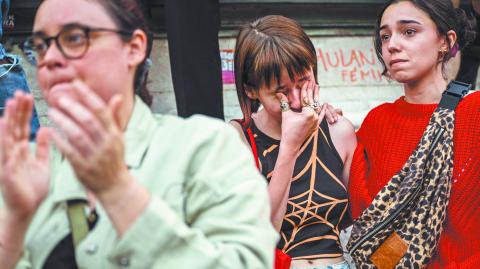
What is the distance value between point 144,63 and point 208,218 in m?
0.49

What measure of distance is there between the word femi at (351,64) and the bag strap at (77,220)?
364cm

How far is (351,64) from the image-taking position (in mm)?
4988

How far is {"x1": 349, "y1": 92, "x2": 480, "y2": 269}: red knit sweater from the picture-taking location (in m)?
2.30

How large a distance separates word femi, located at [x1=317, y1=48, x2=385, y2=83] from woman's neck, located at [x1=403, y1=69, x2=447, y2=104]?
228 centimetres

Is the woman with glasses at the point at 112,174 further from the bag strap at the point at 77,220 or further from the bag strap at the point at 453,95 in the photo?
the bag strap at the point at 453,95

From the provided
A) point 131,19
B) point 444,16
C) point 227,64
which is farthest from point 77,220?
point 227,64

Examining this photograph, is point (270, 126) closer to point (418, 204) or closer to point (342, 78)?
point (418, 204)

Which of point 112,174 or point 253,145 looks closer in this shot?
point 112,174

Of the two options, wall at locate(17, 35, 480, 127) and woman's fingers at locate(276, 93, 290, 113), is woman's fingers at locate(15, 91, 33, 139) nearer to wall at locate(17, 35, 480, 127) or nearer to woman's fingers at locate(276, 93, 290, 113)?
woman's fingers at locate(276, 93, 290, 113)

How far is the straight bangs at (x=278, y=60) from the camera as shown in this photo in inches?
97.7

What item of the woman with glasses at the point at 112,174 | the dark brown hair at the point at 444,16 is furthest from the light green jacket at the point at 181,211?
the dark brown hair at the point at 444,16

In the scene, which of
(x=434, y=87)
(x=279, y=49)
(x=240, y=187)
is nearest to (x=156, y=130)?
(x=240, y=187)

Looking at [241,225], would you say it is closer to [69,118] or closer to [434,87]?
[69,118]

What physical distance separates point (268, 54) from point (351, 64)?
2618 millimetres
